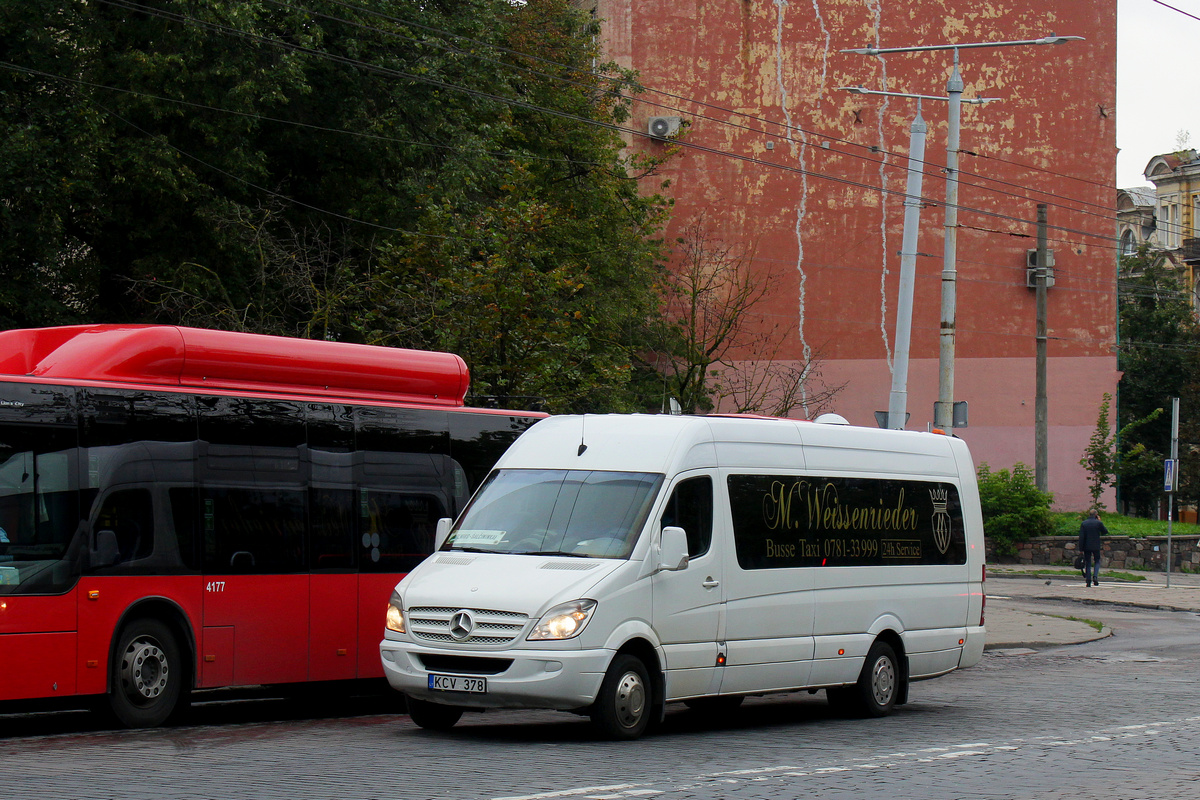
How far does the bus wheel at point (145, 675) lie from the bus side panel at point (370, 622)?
189 cm

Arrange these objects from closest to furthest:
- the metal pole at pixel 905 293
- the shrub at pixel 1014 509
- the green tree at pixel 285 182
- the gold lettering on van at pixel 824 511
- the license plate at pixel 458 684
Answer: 1. the license plate at pixel 458 684
2. the gold lettering on van at pixel 824 511
3. the metal pole at pixel 905 293
4. the green tree at pixel 285 182
5. the shrub at pixel 1014 509

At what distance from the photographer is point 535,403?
69.4 feet

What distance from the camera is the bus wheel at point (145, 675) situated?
1102 centimetres

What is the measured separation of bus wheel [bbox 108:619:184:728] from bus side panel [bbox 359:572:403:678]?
1.89 m

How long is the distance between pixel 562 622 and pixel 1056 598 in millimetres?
23736

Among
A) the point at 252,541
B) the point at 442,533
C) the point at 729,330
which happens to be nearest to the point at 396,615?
the point at 442,533

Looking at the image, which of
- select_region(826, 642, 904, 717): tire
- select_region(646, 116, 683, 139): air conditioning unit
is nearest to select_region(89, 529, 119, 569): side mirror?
select_region(826, 642, 904, 717): tire

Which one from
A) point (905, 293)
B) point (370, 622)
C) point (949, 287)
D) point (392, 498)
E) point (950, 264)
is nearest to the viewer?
point (370, 622)

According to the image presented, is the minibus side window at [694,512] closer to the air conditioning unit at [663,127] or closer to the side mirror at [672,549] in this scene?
the side mirror at [672,549]

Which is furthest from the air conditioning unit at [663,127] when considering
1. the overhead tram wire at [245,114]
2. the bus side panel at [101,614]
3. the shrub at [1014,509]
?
the bus side panel at [101,614]

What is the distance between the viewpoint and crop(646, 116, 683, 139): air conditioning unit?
146ft

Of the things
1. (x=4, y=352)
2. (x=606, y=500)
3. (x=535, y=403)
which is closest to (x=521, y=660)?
(x=606, y=500)

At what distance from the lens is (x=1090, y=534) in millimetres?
33750

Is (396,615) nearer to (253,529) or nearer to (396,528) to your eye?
(253,529)
